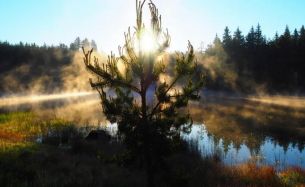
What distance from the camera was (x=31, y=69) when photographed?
8212cm

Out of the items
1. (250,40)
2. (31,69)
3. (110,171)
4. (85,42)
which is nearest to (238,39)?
(250,40)

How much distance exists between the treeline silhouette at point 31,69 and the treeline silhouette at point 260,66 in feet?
139

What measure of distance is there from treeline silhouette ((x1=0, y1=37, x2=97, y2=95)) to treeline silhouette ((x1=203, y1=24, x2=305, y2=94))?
42.5 metres

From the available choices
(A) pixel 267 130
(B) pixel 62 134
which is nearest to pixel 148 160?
(B) pixel 62 134

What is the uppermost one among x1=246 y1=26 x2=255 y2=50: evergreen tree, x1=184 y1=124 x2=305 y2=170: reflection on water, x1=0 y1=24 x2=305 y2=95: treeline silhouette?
x1=246 y1=26 x2=255 y2=50: evergreen tree

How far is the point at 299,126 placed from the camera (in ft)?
76.8

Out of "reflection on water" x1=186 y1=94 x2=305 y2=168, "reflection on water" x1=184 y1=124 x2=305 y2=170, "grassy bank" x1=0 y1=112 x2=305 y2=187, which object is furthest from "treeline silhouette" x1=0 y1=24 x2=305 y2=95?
"grassy bank" x1=0 y1=112 x2=305 y2=187

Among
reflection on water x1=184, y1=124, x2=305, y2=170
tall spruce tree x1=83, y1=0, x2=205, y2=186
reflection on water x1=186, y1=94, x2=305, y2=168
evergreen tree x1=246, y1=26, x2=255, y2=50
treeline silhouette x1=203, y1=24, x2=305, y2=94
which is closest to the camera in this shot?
tall spruce tree x1=83, y1=0, x2=205, y2=186

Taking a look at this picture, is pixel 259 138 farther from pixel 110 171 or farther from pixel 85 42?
pixel 85 42

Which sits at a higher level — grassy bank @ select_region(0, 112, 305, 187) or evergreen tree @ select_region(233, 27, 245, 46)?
evergreen tree @ select_region(233, 27, 245, 46)

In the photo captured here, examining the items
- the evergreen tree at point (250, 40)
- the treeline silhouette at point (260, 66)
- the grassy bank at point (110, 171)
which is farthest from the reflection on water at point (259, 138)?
the evergreen tree at point (250, 40)

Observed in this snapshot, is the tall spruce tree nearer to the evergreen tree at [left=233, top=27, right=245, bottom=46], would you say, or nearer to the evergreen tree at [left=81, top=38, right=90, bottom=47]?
the evergreen tree at [left=233, top=27, right=245, bottom=46]

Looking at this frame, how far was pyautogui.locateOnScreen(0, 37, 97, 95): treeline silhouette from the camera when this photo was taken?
67.6 metres

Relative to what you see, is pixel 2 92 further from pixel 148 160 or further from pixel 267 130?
pixel 148 160
